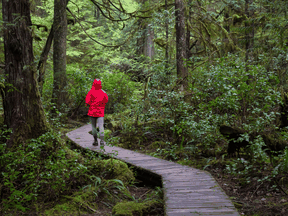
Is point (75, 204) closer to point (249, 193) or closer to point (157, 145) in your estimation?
point (249, 193)

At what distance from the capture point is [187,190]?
4.77 meters

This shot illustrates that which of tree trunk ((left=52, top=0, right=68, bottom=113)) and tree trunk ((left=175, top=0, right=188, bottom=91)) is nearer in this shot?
tree trunk ((left=175, top=0, right=188, bottom=91))

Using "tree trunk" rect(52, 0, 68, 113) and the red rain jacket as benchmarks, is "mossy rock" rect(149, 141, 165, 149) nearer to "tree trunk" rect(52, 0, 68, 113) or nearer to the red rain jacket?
the red rain jacket

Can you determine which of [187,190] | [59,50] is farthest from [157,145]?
[59,50]

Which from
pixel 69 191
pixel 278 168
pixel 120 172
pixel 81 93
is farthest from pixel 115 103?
pixel 278 168

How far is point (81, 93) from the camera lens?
43.2 feet

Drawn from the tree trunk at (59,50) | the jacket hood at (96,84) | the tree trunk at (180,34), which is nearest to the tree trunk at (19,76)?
the jacket hood at (96,84)

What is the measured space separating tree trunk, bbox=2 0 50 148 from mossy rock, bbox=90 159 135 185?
5.27 ft

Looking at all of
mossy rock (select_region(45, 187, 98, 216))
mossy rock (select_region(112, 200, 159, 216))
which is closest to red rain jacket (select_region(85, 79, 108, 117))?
mossy rock (select_region(45, 187, 98, 216))

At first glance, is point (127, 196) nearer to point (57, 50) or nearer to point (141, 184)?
point (141, 184)

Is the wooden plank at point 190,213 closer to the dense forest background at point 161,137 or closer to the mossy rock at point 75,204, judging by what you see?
the dense forest background at point 161,137

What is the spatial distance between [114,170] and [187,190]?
6.55ft

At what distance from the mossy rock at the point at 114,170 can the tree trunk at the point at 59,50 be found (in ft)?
22.9

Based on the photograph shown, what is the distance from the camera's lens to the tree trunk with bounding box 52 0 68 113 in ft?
38.3
